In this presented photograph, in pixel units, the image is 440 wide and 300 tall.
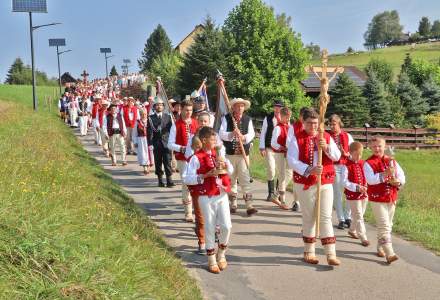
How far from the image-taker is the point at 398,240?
7.94 meters

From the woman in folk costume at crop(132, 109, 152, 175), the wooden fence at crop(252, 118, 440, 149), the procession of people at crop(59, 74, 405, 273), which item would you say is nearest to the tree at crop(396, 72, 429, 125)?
the wooden fence at crop(252, 118, 440, 149)

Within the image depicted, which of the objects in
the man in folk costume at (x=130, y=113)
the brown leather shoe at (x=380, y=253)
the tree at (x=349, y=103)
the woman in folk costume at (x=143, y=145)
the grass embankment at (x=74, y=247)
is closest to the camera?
the grass embankment at (x=74, y=247)

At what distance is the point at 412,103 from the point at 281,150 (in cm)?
3415

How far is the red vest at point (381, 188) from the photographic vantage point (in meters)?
6.86

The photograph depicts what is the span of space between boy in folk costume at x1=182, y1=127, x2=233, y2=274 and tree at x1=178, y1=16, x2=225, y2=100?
2517 centimetres

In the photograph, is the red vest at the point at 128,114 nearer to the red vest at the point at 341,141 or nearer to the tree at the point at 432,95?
the red vest at the point at 341,141

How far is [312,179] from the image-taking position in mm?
6625

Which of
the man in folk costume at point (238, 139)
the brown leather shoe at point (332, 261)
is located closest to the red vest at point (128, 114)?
the man in folk costume at point (238, 139)

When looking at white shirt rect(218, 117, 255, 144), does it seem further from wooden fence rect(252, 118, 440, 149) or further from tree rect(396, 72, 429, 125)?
tree rect(396, 72, 429, 125)

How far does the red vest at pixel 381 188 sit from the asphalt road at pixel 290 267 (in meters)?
0.81

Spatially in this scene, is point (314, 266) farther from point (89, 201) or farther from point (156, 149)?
point (156, 149)

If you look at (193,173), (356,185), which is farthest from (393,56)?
(193,173)

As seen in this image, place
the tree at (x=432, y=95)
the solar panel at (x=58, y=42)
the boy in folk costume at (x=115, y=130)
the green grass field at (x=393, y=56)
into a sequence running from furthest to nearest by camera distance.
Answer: the green grass field at (x=393, y=56) < the solar panel at (x=58, y=42) < the tree at (x=432, y=95) < the boy in folk costume at (x=115, y=130)

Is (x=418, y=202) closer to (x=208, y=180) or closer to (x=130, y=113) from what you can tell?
(x=208, y=180)
